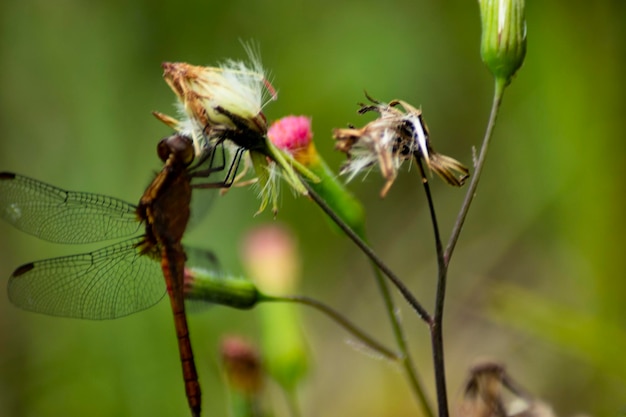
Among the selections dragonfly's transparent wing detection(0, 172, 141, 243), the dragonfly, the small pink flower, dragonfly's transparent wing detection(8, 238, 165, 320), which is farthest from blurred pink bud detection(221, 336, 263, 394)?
the small pink flower

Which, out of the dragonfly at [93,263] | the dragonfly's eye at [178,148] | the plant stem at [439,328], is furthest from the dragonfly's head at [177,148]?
the plant stem at [439,328]

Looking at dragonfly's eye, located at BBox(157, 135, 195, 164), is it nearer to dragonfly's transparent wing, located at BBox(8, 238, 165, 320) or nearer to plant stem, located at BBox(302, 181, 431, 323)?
dragonfly's transparent wing, located at BBox(8, 238, 165, 320)

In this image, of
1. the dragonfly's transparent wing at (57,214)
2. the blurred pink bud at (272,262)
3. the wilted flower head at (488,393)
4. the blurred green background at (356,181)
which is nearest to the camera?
the wilted flower head at (488,393)

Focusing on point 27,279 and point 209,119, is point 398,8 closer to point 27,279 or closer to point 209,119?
point 27,279

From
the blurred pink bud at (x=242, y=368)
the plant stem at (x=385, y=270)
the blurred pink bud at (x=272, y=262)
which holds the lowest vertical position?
the blurred pink bud at (x=242, y=368)

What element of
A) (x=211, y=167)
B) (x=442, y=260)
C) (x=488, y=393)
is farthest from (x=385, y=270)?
(x=211, y=167)

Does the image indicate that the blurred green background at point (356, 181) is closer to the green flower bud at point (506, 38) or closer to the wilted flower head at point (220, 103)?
the green flower bud at point (506, 38)
